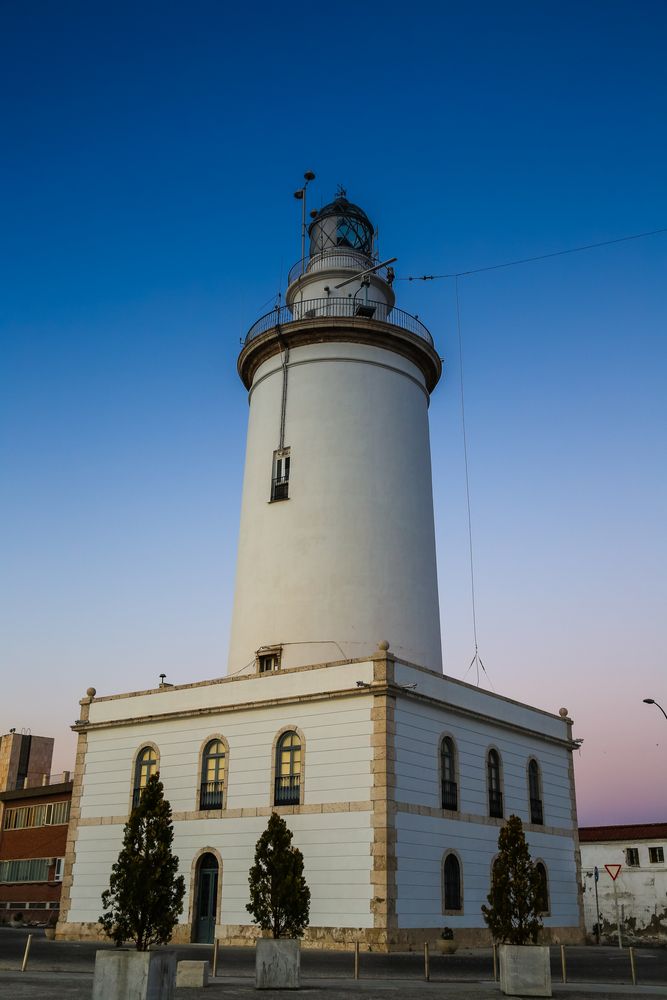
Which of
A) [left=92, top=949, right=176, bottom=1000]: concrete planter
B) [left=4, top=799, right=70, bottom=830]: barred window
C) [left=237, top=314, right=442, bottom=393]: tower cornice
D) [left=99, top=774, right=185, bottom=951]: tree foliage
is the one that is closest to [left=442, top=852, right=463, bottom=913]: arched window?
[left=99, top=774, right=185, bottom=951]: tree foliage

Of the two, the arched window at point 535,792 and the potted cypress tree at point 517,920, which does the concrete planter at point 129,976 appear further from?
the arched window at point 535,792

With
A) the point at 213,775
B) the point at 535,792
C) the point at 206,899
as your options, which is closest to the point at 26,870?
the point at 206,899

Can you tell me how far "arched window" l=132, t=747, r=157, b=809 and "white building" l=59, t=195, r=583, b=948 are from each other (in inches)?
3.7

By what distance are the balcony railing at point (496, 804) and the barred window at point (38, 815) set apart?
24260mm

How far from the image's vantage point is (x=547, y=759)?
34.3 metres

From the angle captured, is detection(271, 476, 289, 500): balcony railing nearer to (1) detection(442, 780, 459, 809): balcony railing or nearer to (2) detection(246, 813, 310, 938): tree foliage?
(1) detection(442, 780, 459, 809): balcony railing

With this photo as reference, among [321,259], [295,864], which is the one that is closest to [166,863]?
[295,864]

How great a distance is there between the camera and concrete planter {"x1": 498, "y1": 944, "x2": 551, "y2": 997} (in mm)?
16219

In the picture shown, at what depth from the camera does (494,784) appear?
30625mm

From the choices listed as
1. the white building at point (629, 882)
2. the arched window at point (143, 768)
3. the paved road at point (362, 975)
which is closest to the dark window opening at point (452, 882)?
the paved road at point (362, 975)

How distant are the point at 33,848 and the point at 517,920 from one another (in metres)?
36.1

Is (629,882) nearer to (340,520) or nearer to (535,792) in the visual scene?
(535,792)

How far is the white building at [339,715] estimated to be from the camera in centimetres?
2603

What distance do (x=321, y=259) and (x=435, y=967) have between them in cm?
2679
